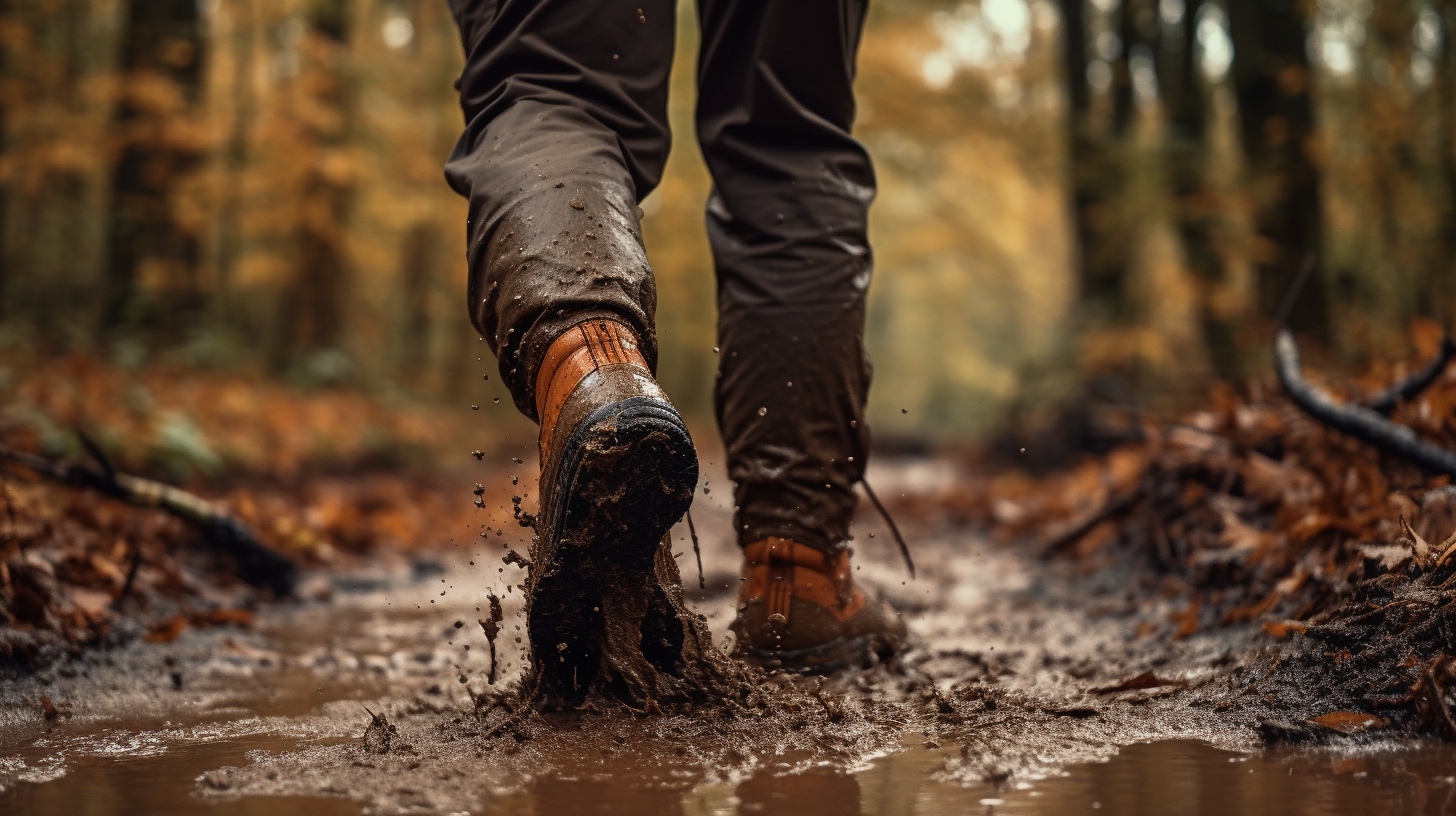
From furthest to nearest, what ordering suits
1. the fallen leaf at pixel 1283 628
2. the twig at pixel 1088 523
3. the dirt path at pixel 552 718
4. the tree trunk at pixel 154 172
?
the tree trunk at pixel 154 172
the twig at pixel 1088 523
the fallen leaf at pixel 1283 628
the dirt path at pixel 552 718

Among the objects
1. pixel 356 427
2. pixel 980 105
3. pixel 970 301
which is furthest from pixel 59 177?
pixel 970 301

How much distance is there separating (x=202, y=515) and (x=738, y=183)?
180 cm

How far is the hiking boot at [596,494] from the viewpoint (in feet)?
4.29

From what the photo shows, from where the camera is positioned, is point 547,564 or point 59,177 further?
point 59,177

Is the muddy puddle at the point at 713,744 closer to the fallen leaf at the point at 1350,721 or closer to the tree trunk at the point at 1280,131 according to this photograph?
the fallen leaf at the point at 1350,721

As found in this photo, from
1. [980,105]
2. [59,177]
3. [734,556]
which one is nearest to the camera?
[734,556]

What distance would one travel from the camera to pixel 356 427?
26.9ft

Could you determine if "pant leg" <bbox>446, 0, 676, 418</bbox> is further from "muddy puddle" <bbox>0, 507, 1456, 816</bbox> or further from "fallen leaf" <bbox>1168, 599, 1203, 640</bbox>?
"fallen leaf" <bbox>1168, 599, 1203, 640</bbox>

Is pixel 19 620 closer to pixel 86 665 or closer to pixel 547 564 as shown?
pixel 86 665

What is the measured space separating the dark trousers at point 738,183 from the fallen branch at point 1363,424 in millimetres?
1064

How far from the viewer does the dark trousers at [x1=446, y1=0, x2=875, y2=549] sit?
1.60 meters

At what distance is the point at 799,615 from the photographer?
194 cm

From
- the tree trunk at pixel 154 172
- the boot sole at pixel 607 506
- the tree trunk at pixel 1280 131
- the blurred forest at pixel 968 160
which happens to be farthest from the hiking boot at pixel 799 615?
the tree trunk at pixel 154 172

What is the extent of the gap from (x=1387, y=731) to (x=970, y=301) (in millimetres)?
32987
